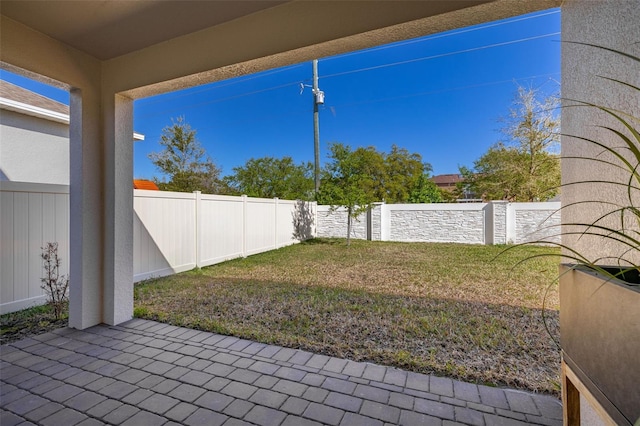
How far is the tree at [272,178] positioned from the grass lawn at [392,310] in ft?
25.9

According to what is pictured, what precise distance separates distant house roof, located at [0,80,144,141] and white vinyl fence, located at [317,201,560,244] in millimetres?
7936

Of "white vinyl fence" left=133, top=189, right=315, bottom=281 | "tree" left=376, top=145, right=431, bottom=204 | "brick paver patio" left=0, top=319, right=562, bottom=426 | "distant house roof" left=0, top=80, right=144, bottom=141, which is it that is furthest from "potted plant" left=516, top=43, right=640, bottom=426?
"tree" left=376, top=145, right=431, bottom=204

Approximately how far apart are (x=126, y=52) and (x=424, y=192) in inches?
614

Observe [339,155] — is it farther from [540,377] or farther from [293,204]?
[540,377]

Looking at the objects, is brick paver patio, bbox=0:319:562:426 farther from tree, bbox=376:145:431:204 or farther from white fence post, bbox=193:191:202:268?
tree, bbox=376:145:431:204

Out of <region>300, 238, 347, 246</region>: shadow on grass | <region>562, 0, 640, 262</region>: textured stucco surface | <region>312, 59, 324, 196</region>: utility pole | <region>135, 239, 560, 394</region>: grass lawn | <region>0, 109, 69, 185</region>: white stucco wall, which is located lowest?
<region>135, 239, 560, 394</region>: grass lawn

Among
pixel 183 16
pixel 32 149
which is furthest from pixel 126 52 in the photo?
pixel 32 149

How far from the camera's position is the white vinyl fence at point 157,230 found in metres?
3.41

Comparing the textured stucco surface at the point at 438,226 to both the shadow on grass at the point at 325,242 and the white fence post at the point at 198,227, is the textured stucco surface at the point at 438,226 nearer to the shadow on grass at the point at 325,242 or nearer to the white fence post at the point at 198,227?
the shadow on grass at the point at 325,242

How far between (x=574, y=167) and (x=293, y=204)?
349 inches

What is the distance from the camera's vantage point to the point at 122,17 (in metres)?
2.33

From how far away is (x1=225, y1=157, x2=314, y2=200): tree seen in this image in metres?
14.4

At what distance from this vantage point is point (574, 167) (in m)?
1.58

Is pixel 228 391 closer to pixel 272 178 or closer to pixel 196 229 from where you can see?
pixel 196 229
